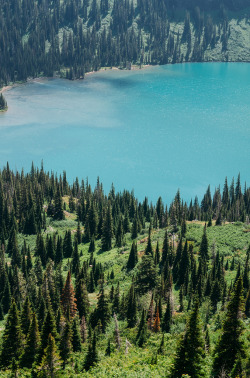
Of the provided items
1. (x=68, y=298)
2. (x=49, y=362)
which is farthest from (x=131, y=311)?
(x=49, y=362)

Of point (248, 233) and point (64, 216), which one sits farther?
point (64, 216)

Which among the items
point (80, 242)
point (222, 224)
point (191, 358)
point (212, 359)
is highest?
point (191, 358)

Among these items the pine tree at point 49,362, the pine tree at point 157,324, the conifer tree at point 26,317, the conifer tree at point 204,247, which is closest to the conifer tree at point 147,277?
the conifer tree at point 204,247

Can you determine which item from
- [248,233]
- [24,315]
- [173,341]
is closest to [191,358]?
[173,341]

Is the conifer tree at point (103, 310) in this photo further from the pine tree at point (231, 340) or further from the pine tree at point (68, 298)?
the pine tree at point (231, 340)

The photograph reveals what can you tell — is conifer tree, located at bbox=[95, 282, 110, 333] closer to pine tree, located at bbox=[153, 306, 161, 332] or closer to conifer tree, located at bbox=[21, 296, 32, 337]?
pine tree, located at bbox=[153, 306, 161, 332]

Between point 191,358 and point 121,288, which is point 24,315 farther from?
point 191,358
